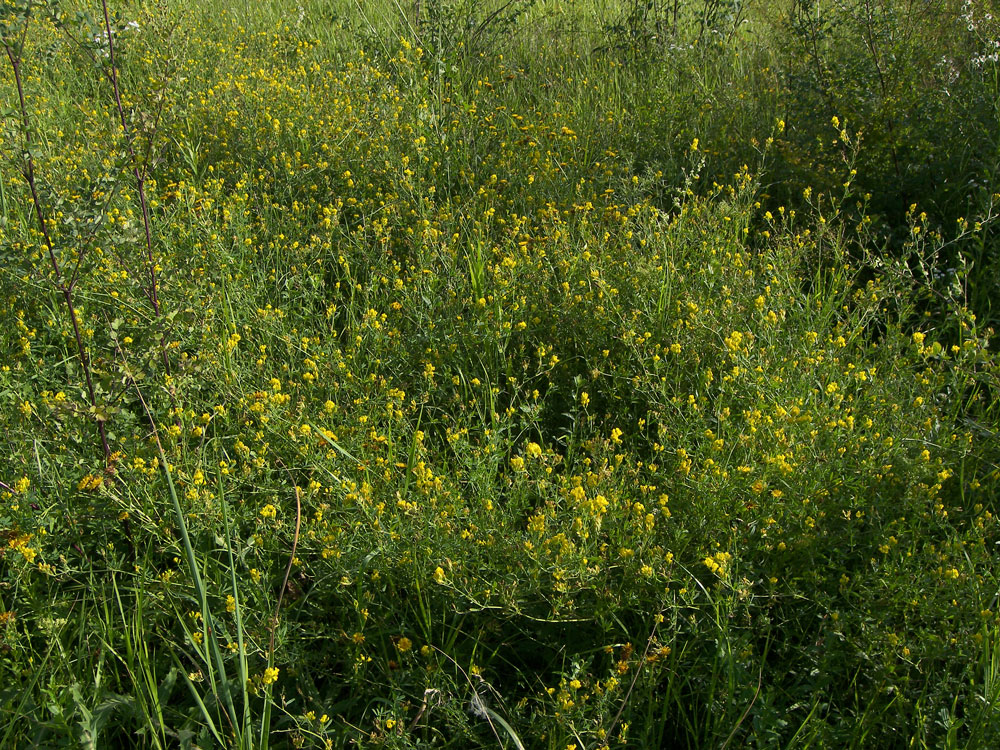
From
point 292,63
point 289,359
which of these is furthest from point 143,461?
point 292,63

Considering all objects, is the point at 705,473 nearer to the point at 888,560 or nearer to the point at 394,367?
the point at 888,560

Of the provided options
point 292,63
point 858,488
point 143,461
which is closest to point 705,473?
point 858,488

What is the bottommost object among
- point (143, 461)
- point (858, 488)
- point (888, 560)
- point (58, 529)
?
point (888, 560)

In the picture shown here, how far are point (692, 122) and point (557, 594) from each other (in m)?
3.19

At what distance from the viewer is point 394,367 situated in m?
2.95

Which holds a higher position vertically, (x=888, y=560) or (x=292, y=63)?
(x=292, y=63)

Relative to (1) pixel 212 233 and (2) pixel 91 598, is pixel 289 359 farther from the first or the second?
(2) pixel 91 598

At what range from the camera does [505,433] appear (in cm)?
279

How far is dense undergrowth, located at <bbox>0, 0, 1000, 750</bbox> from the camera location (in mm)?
1885

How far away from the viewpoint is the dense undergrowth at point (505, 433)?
188 centimetres

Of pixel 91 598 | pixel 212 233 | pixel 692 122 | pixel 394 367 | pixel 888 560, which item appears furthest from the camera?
pixel 692 122

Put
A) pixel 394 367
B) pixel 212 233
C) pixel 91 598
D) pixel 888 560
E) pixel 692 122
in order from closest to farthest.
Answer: pixel 888 560
pixel 91 598
pixel 394 367
pixel 212 233
pixel 692 122

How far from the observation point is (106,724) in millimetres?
1879

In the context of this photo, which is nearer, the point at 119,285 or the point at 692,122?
the point at 119,285
